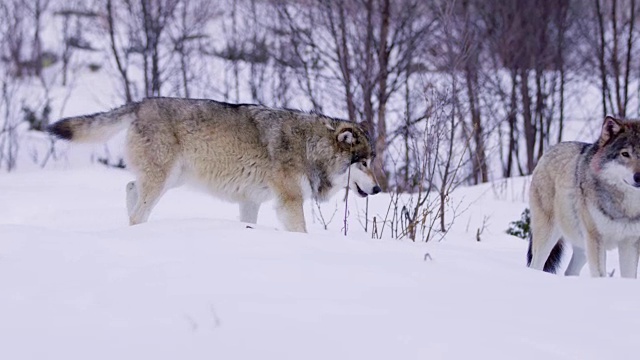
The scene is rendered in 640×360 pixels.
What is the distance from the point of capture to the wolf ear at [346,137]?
6.91 metres

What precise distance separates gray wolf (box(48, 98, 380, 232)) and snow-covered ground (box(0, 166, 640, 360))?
249 centimetres

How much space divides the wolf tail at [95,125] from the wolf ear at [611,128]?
3.53 meters

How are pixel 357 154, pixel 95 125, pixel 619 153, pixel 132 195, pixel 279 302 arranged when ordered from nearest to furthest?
pixel 279 302, pixel 619 153, pixel 95 125, pixel 132 195, pixel 357 154

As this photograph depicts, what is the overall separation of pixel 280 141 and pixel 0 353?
15.1 feet

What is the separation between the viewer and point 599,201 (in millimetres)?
5176

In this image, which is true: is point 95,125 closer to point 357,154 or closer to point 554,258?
point 357,154

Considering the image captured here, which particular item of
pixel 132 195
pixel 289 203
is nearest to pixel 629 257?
pixel 289 203

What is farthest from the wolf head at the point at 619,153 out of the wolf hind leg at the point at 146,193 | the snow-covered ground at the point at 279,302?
the wolf hind leg at the point at 146,193

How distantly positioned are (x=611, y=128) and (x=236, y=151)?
9.64 ft

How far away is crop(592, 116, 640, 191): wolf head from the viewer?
4.98 metres

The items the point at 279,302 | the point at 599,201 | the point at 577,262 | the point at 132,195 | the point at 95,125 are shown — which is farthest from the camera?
the point at 132,195

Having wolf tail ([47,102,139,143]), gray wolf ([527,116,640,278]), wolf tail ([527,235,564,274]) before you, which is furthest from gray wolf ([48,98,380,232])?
gray wolf ([527,116,640,278])

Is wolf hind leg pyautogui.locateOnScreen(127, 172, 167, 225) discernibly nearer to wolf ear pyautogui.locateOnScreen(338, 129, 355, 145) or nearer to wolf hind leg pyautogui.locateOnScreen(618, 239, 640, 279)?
wolf ear pyautogui.locateOnScreen(338, 129, 355, 145)

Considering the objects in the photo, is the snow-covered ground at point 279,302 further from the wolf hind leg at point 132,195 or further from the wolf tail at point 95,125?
the wolf hind leg at point 132,195
